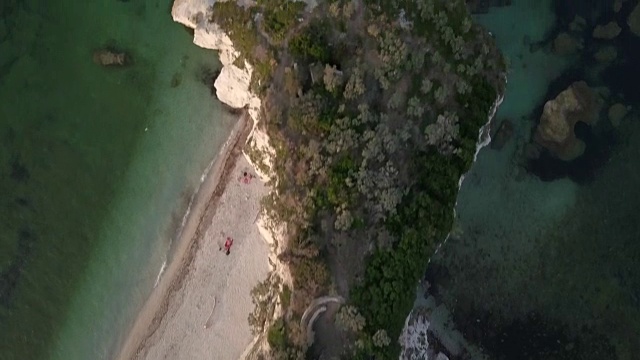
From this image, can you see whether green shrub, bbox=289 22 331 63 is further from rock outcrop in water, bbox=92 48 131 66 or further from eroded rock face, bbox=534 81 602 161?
eroded rock face, bbox=534 81 602 161

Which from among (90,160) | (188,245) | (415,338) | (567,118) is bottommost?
(188,245)

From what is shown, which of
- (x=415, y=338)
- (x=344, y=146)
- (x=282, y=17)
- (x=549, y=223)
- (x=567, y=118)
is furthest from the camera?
(x=549, y=223)

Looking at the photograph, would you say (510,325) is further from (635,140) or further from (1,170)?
(1,170)

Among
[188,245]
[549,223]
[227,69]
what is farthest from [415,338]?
[227,69]

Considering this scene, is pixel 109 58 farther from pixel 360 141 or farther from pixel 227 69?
pixel 360 141

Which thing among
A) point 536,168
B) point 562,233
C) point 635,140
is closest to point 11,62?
point 536,168
